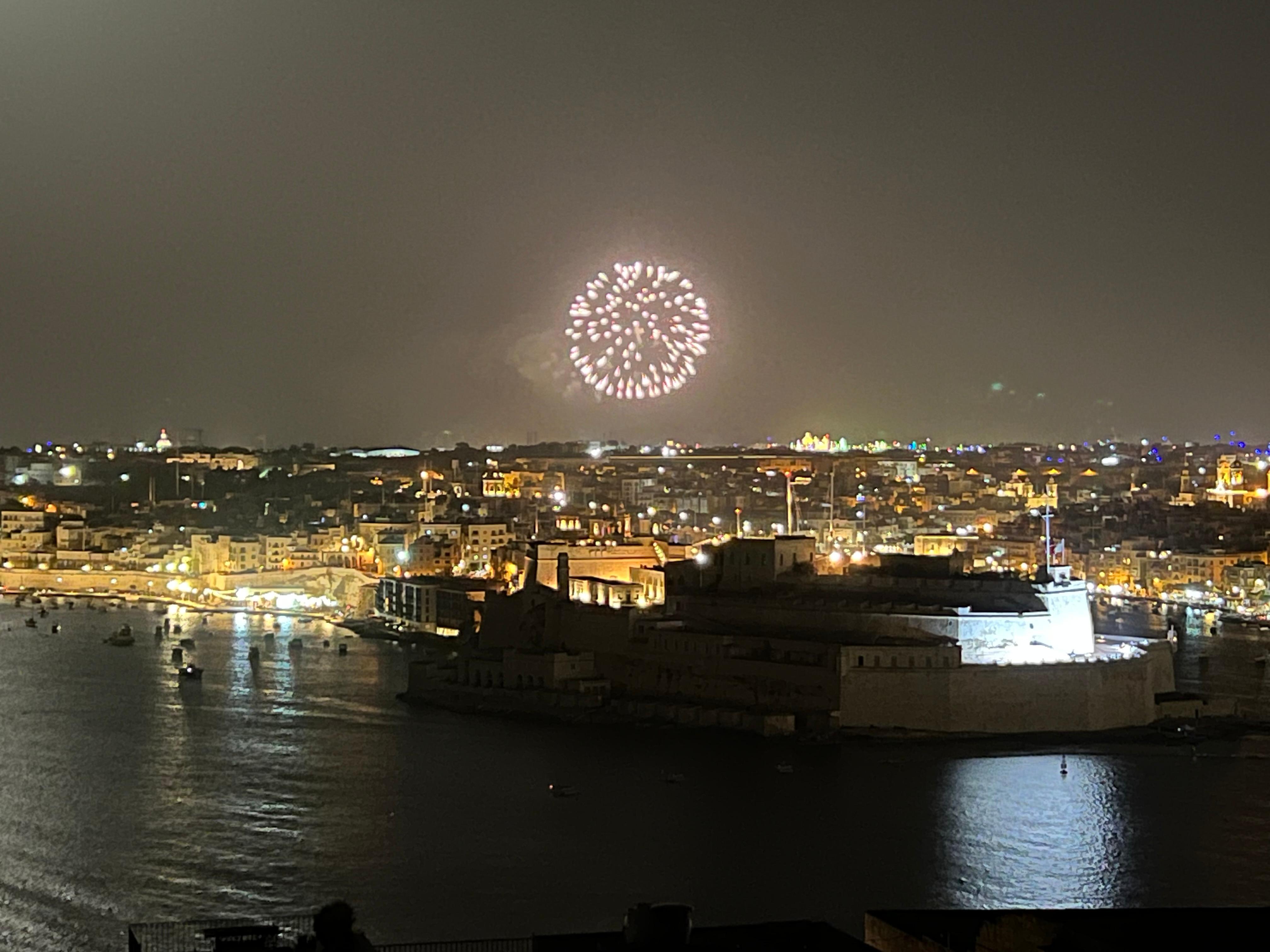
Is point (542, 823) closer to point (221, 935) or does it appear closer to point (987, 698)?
point (987, 698)

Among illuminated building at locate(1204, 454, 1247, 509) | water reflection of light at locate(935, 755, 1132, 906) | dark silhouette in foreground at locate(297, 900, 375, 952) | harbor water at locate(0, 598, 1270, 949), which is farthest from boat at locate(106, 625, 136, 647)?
illuminated building at locate(1204, 454, 1247, 509)

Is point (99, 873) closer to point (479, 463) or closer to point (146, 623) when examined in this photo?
point (146, 623)

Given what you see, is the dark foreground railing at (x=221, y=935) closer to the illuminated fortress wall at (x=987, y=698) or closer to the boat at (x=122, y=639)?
the illuminated fortress wall at (x=987, y=698)

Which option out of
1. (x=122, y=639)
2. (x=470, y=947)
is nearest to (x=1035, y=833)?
(x=470, y=947)

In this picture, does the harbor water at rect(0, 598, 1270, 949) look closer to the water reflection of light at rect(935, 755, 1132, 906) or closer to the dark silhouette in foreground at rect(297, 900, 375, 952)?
the water reflection of light at rect(935, 755, 1132, 906)

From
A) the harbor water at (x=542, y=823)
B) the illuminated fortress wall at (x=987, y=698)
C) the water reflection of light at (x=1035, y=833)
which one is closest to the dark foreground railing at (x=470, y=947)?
the harbor water at (x=542, y=823)

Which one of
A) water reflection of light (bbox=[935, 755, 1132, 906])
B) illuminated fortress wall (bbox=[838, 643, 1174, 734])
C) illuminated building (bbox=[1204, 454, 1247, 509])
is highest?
illuminated building (bbox=[1204, 454, 1247, 509])
